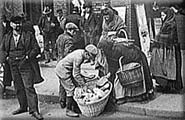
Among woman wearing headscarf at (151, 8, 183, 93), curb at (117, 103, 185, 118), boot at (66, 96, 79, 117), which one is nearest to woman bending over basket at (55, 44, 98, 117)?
boot at (66, 96, 79, 117)

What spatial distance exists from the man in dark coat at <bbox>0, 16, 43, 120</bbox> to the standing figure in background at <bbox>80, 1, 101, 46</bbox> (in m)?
0.35

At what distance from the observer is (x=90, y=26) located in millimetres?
2213

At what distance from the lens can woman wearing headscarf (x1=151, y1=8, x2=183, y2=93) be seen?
2.17m

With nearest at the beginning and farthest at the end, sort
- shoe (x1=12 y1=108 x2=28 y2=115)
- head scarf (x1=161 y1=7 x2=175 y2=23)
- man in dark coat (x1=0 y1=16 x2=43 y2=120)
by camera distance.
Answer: head scarf (x1=161 y1=7 x2=175 y2=23), man in dark coat (x1=0 y1=16 x2=43 y2=120), shoe (x1=12 y1=108 x2=28 y2=115)

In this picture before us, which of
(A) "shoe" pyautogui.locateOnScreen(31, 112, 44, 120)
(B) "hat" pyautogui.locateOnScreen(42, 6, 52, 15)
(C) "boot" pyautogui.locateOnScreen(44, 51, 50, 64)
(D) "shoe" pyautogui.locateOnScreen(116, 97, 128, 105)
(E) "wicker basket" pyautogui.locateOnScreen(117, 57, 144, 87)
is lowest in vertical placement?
(A) "shoe" pyautogui.locateOnScreen(31, 112, 44, 120)

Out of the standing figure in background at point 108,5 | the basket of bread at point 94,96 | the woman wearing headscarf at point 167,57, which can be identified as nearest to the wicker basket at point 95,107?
the basket of bread at point 94,96

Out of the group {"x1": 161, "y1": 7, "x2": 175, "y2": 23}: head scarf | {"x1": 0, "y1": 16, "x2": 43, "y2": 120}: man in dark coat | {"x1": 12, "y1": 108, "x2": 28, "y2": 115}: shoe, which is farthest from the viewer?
{"x1": 12, "y1": 108, "x2": 28, "y2": 115}: shoe

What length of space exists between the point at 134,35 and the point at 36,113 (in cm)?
88

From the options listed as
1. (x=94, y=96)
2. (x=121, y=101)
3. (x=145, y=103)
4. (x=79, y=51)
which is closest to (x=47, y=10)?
(x=79, y=51)

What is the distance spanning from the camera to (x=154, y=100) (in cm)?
223

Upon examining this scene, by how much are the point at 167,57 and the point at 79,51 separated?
24.0 inches

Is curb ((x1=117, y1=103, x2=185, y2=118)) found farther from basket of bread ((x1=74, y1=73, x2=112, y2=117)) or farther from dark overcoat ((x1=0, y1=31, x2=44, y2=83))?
dark overcoat ((x1=0, y1=31, x2=44, y2=83))

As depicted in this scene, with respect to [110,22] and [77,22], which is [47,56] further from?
[110,22]

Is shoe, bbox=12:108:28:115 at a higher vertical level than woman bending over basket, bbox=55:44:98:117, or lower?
lower
